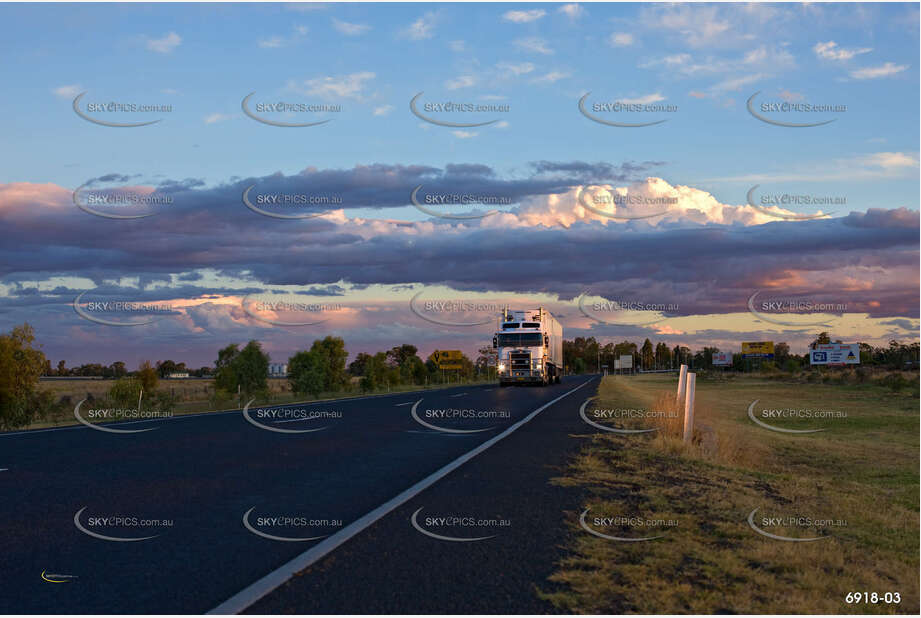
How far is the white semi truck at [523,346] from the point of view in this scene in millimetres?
47938

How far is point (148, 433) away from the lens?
17609 millimetres

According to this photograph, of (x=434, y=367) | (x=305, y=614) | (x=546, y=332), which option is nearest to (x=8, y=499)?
(x=305, y=614)

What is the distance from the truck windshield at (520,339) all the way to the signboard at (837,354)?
61738mm

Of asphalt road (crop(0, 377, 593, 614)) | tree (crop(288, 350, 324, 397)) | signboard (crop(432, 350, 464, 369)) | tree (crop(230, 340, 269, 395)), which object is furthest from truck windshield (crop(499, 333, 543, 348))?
signboard (crop(432, 350, 464, 369))

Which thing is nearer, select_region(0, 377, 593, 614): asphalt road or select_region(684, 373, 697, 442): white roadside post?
select_region(0, 377, 593, 614): asphalt road

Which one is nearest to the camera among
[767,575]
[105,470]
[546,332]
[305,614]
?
[305,614]

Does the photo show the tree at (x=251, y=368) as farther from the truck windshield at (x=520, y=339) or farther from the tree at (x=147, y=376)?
the truck windshield at (x=520, y=339)

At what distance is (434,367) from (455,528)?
89.2 metres

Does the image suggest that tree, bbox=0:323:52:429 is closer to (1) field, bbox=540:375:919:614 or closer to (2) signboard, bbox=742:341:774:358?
(1) field, bbox=540:375:919:614

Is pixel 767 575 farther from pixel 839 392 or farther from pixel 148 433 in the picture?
pixel 839 392

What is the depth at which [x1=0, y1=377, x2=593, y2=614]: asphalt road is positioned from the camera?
576 cm

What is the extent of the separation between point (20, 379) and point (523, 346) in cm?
2897

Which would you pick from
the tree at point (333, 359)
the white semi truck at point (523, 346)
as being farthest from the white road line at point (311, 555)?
the tree at point (333, 359)

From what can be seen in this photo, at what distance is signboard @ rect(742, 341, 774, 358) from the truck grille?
12026 cm
